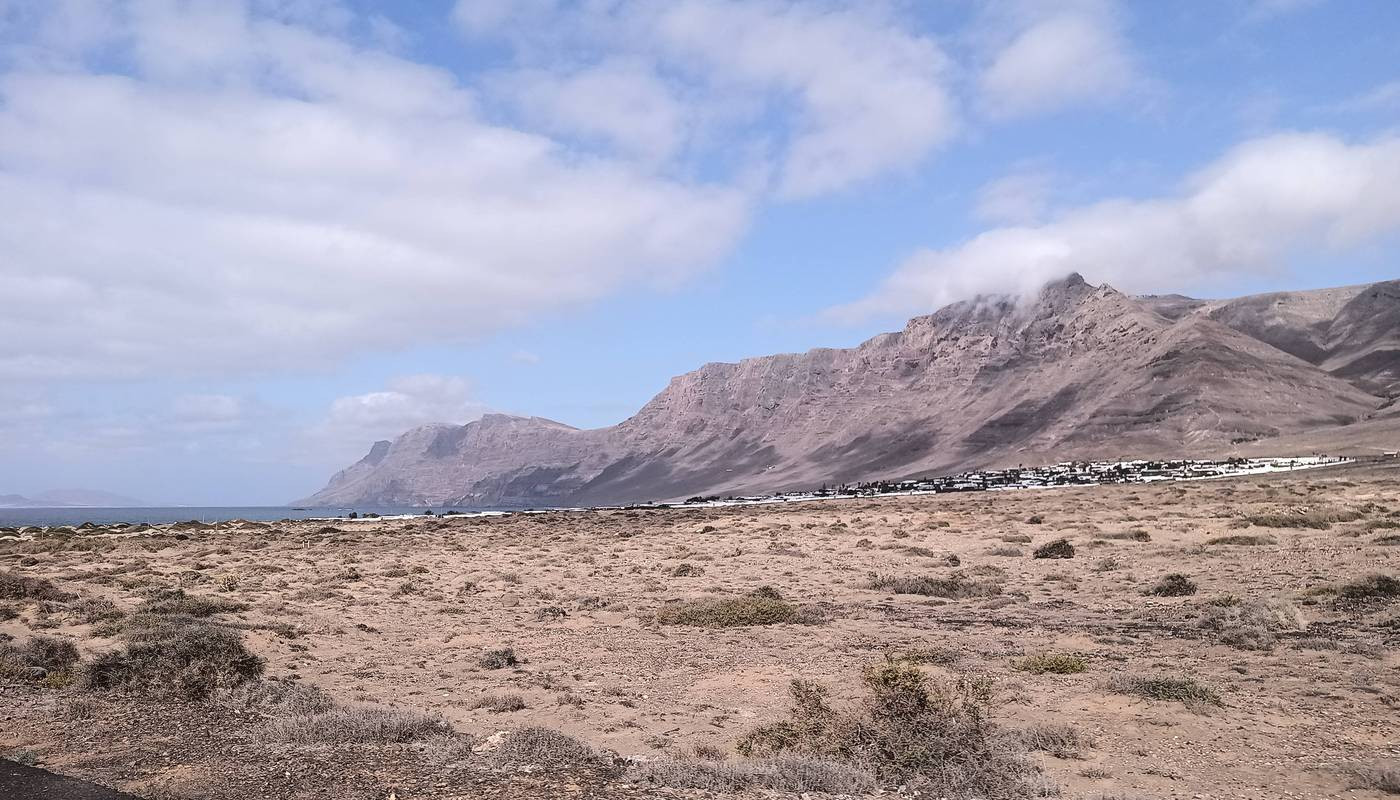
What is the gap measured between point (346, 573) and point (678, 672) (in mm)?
19342

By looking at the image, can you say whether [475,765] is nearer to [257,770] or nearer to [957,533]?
[257,770]

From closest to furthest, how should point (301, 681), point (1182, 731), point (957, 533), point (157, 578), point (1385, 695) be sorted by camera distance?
point (1182, 731)
point (1385, 695)
point (301, 681)
point (157, 578)
point (957, 533)

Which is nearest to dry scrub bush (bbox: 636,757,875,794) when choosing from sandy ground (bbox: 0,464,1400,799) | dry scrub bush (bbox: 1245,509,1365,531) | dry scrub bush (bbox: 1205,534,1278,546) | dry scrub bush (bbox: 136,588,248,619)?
sandy ground (bbox: 0,464,1400,799)

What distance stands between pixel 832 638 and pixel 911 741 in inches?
313

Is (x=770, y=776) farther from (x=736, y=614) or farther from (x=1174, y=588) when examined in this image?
(x=1174, y=588)

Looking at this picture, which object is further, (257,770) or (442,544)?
(442,544)

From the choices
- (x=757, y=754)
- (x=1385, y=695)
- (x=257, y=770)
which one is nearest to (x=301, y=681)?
(x=257, y=770)

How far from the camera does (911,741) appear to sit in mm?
8484

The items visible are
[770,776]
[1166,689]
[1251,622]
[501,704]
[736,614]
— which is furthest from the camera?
[736,614]

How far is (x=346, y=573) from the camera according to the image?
29.3 meters

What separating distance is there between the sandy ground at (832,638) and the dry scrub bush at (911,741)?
87 cm

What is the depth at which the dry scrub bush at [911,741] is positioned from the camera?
25.9ft

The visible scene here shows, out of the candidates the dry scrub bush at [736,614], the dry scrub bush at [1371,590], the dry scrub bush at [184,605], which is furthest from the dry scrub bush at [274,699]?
the dry scrub bush at [1371,590]

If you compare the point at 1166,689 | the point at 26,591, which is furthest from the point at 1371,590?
the point at 26,591
